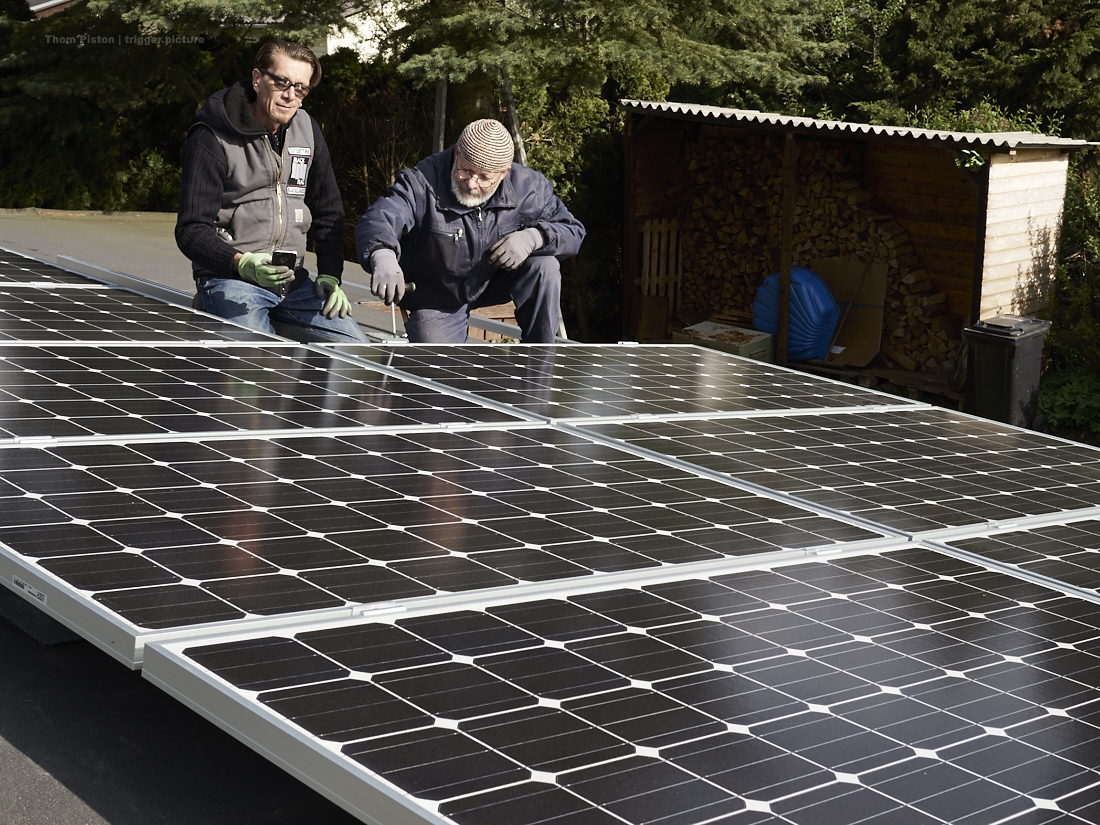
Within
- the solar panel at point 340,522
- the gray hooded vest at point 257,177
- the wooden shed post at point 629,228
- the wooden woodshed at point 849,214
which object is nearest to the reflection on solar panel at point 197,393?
the solar panel at point 340,522

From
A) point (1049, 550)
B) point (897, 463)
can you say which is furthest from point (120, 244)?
point (1049, 550)

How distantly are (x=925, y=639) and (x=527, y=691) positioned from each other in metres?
1.28

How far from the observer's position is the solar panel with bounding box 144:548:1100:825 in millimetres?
2408

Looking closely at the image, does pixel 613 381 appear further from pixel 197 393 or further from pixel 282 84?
pixel 282 84

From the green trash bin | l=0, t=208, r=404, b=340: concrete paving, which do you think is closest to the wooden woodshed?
the green trash bin

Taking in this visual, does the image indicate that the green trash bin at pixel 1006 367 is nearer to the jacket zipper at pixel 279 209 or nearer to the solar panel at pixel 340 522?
the jacket zipper at pixel 279 209

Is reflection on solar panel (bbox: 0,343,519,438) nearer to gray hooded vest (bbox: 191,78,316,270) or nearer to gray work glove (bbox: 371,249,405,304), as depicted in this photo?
gray work glove (bbox: 371,249,405,304)

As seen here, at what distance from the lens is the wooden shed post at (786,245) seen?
54.5 ft

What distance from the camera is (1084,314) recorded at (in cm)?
1530

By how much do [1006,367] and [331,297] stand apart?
654cm

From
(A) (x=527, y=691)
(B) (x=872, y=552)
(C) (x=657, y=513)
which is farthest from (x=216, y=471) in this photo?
(B) (x=872, y=552)

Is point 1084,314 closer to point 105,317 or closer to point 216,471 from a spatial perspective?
point 105,317

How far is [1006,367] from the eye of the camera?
11578 mm

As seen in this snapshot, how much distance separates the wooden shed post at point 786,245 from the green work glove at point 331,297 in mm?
9168
